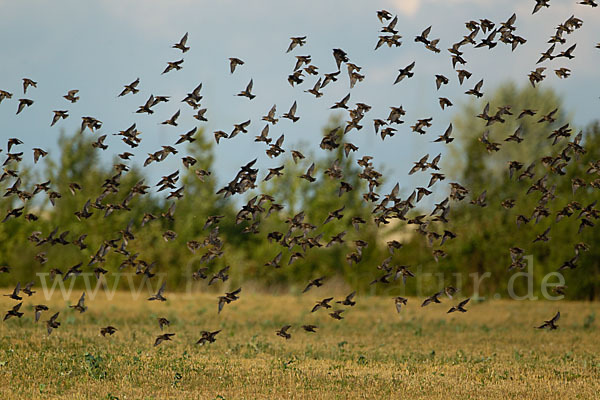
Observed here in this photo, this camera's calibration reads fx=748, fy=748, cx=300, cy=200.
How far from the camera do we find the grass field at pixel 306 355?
16.8 meters

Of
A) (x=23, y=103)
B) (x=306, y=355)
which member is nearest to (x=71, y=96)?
(x=23, y=103)

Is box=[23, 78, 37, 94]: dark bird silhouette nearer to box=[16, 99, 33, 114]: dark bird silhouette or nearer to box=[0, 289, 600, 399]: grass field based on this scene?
box=[16, 99, 33, 114]: dark bird silhouette

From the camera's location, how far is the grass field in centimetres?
1675

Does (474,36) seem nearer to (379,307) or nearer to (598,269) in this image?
(379,307)

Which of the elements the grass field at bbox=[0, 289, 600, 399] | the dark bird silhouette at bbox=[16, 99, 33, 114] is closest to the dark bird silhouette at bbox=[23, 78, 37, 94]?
the dark bird silhouette at bbox=[16, 99, 33, 114]

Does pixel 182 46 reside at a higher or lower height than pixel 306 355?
higher

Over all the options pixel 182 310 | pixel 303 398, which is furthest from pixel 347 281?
pixel 303 398

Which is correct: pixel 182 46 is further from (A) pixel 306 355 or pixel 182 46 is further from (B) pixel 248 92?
(A) pixel 306 355

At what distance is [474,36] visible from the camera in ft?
61.6

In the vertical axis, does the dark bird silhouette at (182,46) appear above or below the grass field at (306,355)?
above

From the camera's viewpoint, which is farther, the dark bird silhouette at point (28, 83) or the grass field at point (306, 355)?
the dark bird silhouette at point (28, 83)

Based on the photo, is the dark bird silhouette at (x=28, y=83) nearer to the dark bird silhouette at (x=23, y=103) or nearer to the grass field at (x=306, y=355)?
the dark bird silhouette at (x=23, y=103)

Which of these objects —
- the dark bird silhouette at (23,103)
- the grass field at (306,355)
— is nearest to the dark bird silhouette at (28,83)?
the dark bird silhouette at (23,103)

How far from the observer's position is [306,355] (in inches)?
880
